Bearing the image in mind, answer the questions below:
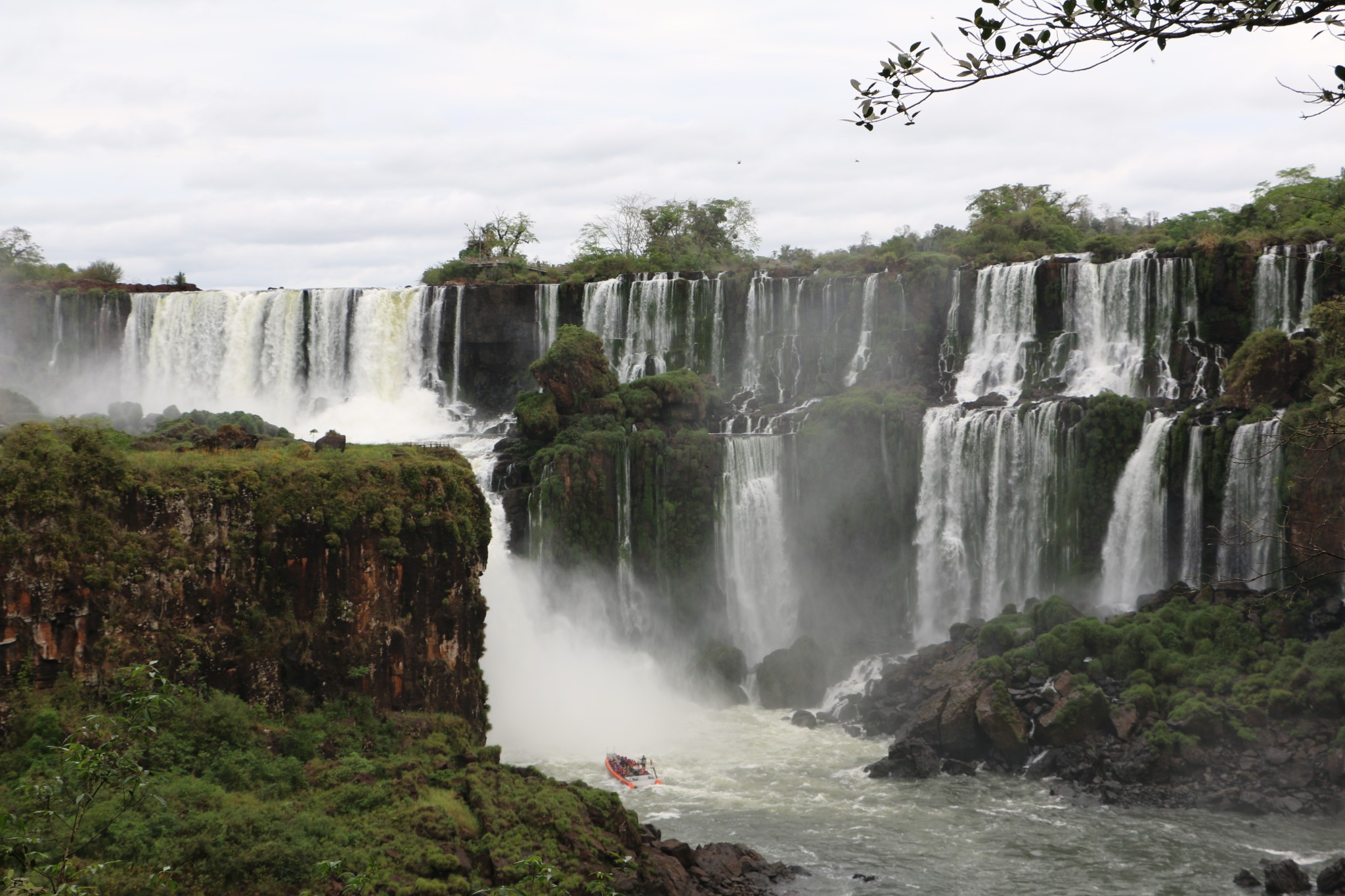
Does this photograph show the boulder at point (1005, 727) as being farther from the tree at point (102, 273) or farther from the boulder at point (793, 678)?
the tree at point (102, 273)

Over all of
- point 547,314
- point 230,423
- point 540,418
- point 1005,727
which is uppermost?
point 547,314

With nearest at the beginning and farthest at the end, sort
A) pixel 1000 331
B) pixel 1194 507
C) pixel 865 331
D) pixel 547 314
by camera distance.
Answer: pixel 1194 507 < pixel 1000 331 < pixel 865 331 < pixel 547 314

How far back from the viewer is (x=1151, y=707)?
22016mm

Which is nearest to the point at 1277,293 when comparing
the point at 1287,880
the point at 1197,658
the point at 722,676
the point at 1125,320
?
the point at 1125,320

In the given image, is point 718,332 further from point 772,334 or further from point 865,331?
point 865,331

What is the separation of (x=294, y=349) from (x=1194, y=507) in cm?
2837

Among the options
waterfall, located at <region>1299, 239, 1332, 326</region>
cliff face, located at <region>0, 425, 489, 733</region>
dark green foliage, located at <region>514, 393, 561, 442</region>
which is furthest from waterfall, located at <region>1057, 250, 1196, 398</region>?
cliff face, located at <region>0, 425, 489, 733</region>

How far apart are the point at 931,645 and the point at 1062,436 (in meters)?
6.11

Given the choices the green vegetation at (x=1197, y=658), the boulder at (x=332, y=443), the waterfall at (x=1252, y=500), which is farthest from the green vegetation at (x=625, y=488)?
the waterfall at (x=1252, y=500)

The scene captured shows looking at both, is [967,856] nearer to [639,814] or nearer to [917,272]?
[639,814]

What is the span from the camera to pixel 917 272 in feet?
118

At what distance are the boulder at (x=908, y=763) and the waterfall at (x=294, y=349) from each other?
2177 cm

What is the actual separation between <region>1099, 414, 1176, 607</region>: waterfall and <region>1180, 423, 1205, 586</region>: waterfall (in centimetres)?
48

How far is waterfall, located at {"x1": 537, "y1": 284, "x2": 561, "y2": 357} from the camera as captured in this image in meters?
39.0
